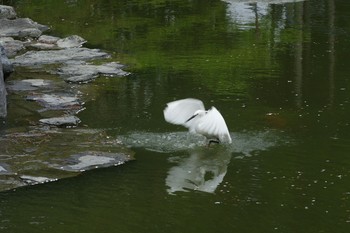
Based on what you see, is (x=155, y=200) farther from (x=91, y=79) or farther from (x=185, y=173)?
(x=91, y=79)

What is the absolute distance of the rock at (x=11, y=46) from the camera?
17.6m

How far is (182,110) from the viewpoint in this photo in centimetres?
1046

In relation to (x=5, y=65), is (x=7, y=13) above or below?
above

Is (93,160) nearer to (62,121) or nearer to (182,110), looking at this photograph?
(182,110)

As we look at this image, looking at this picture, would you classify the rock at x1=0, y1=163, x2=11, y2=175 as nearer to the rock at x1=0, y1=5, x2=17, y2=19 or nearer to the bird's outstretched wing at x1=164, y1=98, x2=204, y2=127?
the bird's outstretched wing at x1=164, y1=98, x2=204, y2=127

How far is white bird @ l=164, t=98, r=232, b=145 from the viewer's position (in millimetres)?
9883

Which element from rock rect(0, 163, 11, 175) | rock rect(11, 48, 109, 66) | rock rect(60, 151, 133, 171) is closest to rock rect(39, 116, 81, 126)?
rock rect(60, 151, 133, 171)

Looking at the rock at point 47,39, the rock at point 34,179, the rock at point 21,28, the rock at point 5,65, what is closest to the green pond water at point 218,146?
the rock at point 34,179

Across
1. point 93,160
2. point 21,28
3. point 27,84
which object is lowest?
point 93,160

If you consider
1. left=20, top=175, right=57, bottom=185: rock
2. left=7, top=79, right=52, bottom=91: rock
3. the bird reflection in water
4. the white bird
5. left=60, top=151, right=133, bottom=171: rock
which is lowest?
the bird reflection in water

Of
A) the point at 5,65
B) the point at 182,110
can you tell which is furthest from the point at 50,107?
the point at 182,110

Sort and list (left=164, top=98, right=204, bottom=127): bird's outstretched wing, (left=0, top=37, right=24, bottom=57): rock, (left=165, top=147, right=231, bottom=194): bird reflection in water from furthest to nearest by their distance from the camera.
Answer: (left=0, top=37, right=24, bottom=57): rock < (left=164, top=98, right=204, bottom=127): bird's outstretched wing < (left=165, top=147, right=231, bottom=194): bird reflection in water

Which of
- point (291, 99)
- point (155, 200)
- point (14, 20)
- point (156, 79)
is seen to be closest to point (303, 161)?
point (155, 200)

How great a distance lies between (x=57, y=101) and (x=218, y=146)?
11.5 ft
